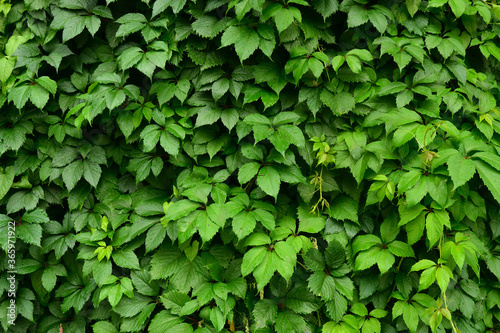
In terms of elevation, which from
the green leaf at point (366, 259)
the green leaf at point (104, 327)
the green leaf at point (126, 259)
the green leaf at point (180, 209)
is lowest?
the green leaf at point (104, 327)

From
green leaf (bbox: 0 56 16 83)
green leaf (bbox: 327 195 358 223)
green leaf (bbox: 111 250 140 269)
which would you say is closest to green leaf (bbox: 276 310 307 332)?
green leaf (bbox: 327 195 358 223)

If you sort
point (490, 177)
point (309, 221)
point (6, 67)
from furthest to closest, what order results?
1. point (6, 67)
2. point (309, 221)
3. point (490, 177)

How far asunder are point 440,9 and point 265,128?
136 cm

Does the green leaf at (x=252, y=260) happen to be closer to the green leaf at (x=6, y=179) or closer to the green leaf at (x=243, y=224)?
the green leaf at (x=243, y=224)

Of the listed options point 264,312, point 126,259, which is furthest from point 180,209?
point 264,312

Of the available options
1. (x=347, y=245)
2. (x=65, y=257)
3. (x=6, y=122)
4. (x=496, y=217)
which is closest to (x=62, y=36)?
(x=6, y=122)

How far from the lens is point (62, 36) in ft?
7.29

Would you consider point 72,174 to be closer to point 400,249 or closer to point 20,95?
point 20,95

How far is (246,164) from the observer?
78.0 inches

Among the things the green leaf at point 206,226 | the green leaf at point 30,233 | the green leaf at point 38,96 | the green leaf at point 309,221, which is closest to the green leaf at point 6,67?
the green leaf at point 38,96

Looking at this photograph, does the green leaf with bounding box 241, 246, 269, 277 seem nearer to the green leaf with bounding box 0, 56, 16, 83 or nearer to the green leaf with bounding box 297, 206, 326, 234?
the green leaf with bounding box 297, 206, 326, 234

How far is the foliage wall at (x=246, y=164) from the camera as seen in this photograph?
195cm

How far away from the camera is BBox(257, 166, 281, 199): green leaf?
6.15 feet

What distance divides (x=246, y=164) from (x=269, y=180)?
16 cm
